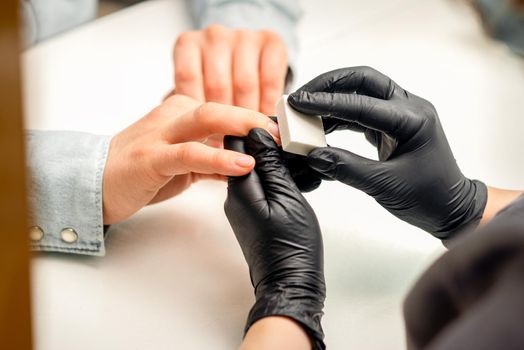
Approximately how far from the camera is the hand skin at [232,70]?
854 millimetres

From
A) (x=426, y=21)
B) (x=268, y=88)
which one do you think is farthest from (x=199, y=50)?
(x=426, y=21)

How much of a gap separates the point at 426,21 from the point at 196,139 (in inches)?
23.9

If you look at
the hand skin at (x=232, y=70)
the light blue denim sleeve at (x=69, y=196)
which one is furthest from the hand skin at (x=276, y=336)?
the hand skin at (x=232, y=70)

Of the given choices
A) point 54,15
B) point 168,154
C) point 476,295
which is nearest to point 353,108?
point 168,154

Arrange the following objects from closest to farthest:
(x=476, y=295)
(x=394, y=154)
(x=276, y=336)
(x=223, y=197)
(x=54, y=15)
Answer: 1. (x=476, y=295)
2. (x=276, y=336)
3. (x=394, y=154)
4. (x=223, y=197)
5. (x=54, y=15)

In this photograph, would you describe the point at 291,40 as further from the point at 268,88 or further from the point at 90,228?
the point at 90,228

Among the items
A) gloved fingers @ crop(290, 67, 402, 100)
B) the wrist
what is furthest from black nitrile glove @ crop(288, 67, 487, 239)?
the wrist

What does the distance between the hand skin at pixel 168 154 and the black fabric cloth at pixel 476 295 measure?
270mm

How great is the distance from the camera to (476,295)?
0.37 meters

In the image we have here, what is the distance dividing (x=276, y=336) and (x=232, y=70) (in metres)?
0.43

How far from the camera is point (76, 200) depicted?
72cm

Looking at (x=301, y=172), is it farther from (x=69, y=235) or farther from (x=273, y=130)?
(x=69, y=235)

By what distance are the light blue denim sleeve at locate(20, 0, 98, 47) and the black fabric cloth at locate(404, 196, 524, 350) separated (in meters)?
0.76

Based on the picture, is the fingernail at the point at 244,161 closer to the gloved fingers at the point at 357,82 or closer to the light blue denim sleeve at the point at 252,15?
the gloved fingers at the point at 357,82
